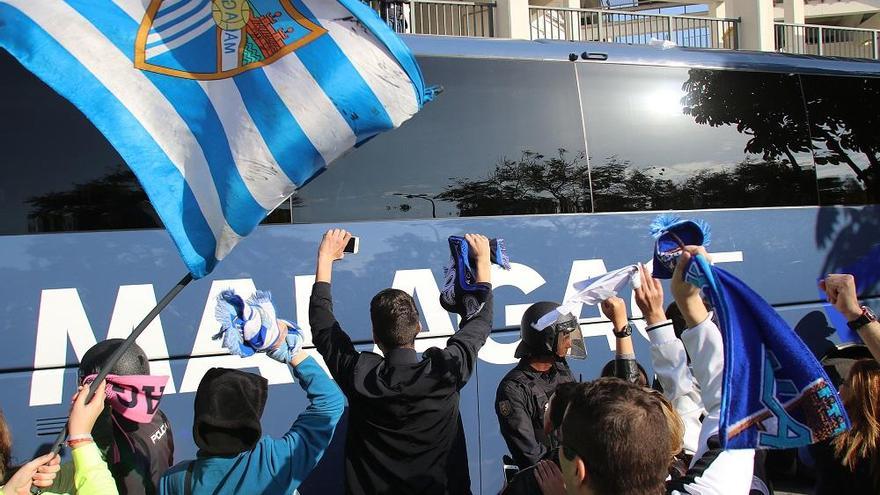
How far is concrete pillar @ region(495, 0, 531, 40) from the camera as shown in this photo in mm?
19406

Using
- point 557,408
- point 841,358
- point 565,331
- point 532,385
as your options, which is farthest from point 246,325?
point 841,358

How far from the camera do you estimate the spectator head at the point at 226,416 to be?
9.90ft

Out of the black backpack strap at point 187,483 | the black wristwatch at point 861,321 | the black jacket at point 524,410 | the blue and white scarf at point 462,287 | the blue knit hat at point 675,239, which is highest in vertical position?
the blue knit hat at point 675,239

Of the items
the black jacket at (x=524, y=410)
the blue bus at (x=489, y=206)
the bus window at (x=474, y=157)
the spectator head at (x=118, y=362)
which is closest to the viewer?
the spectator head at (x=118, y=362)

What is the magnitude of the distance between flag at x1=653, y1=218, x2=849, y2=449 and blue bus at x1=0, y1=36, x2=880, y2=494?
128 inches

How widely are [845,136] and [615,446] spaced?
6050mm

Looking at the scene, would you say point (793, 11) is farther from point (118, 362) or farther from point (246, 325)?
point (246, 325)

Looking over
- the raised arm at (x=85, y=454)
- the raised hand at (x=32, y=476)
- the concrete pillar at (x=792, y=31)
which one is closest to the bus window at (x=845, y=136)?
the raised arm at (x=85, y=454)

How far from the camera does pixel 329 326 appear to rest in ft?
11.6

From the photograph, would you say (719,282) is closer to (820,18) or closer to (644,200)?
(644,200)

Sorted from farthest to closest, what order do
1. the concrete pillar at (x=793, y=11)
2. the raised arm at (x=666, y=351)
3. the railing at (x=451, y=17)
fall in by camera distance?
the concrete pillar at (x=793, y=11)
the railing at (x=451, y=17)
the raised arm at (x=666, y=351)

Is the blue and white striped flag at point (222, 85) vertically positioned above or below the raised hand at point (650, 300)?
above

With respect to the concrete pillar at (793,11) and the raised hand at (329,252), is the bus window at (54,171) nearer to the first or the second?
the raised hand at (329,252)

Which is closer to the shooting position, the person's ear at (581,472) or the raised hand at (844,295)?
the person's ear at (581,472)
